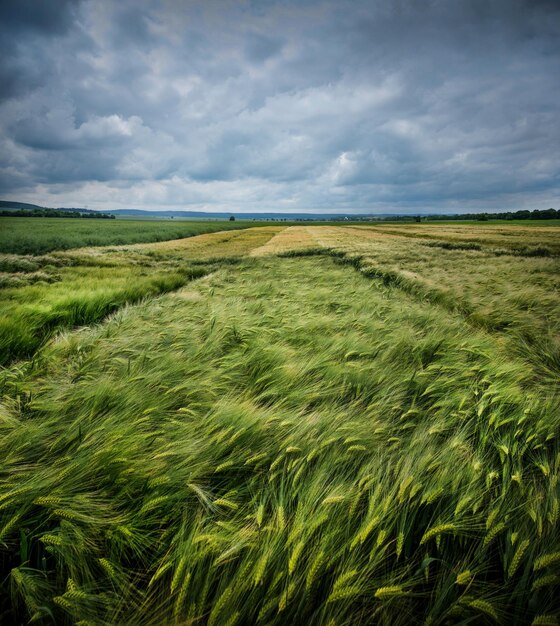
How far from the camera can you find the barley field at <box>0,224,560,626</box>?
94 centimetres

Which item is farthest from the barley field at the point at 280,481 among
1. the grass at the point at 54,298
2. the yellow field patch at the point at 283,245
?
the yellow field patch at the point at 283,245

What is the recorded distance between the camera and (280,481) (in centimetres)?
137

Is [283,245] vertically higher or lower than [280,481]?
higher

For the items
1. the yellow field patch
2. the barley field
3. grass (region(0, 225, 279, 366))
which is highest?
the yellow field patch

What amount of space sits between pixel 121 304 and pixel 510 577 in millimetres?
5947

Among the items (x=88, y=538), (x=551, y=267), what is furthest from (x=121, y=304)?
(x=551, y=267)

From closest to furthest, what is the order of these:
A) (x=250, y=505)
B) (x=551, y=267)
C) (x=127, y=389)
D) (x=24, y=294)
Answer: (x=250, y=505), (x=127, y=389), (x=24, y=294), (x=551, y=267)

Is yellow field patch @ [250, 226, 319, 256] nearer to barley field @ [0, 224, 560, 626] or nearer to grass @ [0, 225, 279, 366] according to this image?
grass @ [0, 225, 279, 366]

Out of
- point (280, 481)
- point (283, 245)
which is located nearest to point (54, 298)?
point (280, 481)

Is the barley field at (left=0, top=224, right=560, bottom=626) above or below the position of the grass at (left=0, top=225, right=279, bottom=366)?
below

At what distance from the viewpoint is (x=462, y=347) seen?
2.91m

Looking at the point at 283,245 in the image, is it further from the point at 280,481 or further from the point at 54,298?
the point at 280,481

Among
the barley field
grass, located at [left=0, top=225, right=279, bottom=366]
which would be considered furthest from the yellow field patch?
the barley field

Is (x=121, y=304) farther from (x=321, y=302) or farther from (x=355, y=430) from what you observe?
(x=355, y=430)
